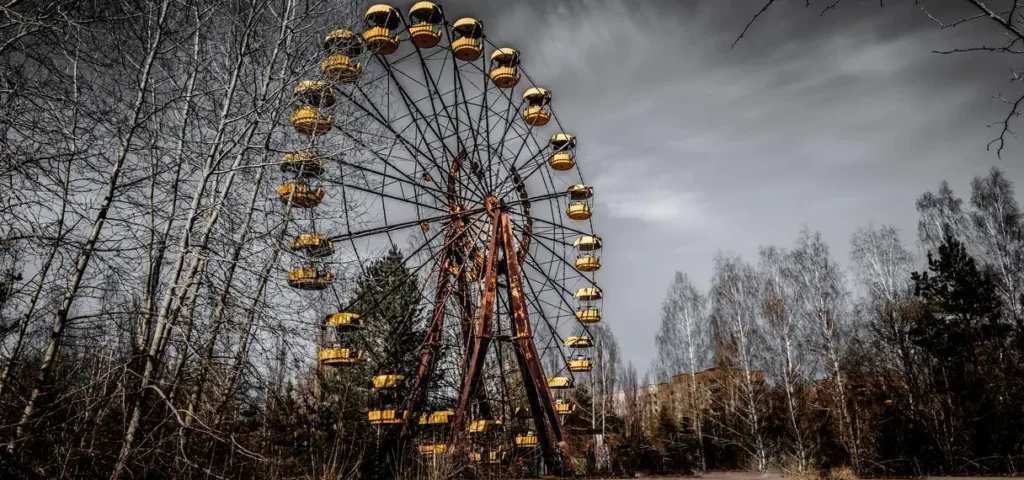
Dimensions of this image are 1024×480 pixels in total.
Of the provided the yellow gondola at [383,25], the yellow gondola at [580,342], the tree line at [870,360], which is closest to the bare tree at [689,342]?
the tree line at [870,360]

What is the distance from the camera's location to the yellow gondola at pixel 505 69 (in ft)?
49.4

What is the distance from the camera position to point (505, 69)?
15.1 metres

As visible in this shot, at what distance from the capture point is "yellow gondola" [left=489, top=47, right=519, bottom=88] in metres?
15.0

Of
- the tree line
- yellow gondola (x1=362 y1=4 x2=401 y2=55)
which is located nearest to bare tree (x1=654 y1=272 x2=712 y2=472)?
the tree line

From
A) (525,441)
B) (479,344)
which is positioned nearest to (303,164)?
(479,344)

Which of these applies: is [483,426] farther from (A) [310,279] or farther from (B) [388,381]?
(A) [310,279]

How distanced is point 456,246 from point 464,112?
356 centimetres

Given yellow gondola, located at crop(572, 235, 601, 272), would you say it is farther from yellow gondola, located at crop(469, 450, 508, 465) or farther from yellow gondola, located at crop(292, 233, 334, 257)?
yellow gondola, located at crop(292, 233, 334, 257)

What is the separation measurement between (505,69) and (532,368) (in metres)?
7.98

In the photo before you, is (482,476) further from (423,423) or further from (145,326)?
(145,326)

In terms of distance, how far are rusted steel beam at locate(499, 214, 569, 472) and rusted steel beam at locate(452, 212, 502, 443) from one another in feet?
1.46

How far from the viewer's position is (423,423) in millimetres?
12492

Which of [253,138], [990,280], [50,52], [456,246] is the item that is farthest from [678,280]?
[50,52]

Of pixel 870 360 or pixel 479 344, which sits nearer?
pixel 479 344
